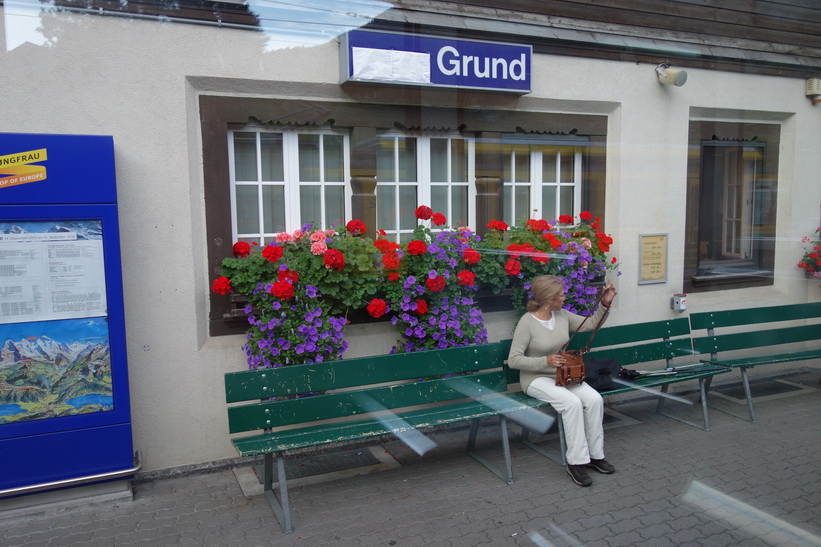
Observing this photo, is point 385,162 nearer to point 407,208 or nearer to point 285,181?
point 407,208

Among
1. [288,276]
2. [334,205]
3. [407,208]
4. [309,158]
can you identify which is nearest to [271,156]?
[309,158]

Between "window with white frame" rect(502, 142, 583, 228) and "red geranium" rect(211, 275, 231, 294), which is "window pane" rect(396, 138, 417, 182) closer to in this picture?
"window with white frame" rect(502, 142, 583, 228)

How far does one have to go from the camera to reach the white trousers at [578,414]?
171 inches

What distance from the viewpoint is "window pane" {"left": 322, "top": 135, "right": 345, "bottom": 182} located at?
525 centimetres

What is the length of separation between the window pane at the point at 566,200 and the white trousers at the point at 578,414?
219cm

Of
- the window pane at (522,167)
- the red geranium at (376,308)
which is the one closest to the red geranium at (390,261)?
the red geranium at (376,308)

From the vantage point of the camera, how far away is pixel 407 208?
5.61 metres

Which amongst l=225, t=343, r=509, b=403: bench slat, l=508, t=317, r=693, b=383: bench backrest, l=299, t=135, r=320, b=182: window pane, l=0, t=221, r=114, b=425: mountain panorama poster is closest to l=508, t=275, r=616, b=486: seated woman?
l=225, t=343, r=509, b=403: bench slat

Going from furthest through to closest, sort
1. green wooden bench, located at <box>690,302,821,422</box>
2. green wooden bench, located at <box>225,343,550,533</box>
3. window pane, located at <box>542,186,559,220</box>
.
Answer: window pane, located at <box>542,186,559,220</box> < green wooden bench, located at <box>690,302,821,422</box> < green wooden bench, located at <box>225,343,550,533</box>

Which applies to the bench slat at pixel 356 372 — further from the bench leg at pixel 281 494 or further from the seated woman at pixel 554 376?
the bench leg at pixel 281 494

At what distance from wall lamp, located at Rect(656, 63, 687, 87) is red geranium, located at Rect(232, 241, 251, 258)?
4.24 m

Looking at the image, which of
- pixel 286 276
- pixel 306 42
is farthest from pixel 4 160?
pixel 306 42

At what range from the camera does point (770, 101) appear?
695 cm

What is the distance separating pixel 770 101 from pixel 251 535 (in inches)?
263
